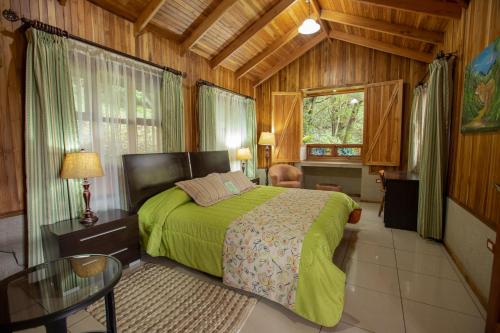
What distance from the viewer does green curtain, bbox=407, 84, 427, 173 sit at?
145 inches

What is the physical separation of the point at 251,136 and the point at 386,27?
2.98 m

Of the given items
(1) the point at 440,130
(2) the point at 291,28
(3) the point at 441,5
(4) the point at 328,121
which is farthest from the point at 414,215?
(2) the point at 291,28

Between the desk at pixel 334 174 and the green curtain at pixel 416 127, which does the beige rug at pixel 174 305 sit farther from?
the desk at pixel 334 174

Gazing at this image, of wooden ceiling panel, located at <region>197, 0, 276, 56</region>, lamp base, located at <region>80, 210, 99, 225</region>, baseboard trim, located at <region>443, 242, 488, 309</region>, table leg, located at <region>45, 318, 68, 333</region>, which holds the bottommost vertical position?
baseboard trim, located at <region>443, 242, 488, 309</region>

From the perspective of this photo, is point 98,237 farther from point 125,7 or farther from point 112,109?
point 125,7

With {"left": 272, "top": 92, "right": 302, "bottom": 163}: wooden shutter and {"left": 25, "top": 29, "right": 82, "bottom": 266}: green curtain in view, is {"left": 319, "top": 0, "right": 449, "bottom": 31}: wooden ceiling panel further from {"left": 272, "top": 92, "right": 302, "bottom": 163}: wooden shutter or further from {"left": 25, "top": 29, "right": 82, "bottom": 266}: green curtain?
{"left": 25, "top": 29, "right": 82, "bottom": 266}: green curtain

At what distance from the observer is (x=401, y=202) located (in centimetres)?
335

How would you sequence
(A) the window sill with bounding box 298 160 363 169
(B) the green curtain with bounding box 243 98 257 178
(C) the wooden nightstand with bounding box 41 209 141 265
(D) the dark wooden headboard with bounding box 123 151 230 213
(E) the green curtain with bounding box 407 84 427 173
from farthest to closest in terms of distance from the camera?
1. (B) the green curtain with bounding box 243 98 257 178
2. (A) the window sill with bounding box 298 160 363 169
3. (E) the green curtain with bounding box 407 84 427 173
4. (D) the dark wooden headboard with bounding box 123 151 230 213
5. (C) the wooden nightstand with bounding box 41 209 141 265

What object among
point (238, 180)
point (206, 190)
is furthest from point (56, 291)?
point (238, 180)

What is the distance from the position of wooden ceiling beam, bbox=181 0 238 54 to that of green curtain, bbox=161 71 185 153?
1.67 feet

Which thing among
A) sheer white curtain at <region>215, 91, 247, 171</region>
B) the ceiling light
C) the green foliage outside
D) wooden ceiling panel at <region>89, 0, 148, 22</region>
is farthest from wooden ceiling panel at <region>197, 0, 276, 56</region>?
the green foliage outside

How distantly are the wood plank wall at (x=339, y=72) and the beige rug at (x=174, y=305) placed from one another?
3930 mm

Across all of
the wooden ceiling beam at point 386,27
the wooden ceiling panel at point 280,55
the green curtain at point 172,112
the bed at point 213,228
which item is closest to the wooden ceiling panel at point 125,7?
the green curtain at point 172,112

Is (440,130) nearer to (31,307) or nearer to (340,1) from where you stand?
(340,1)
